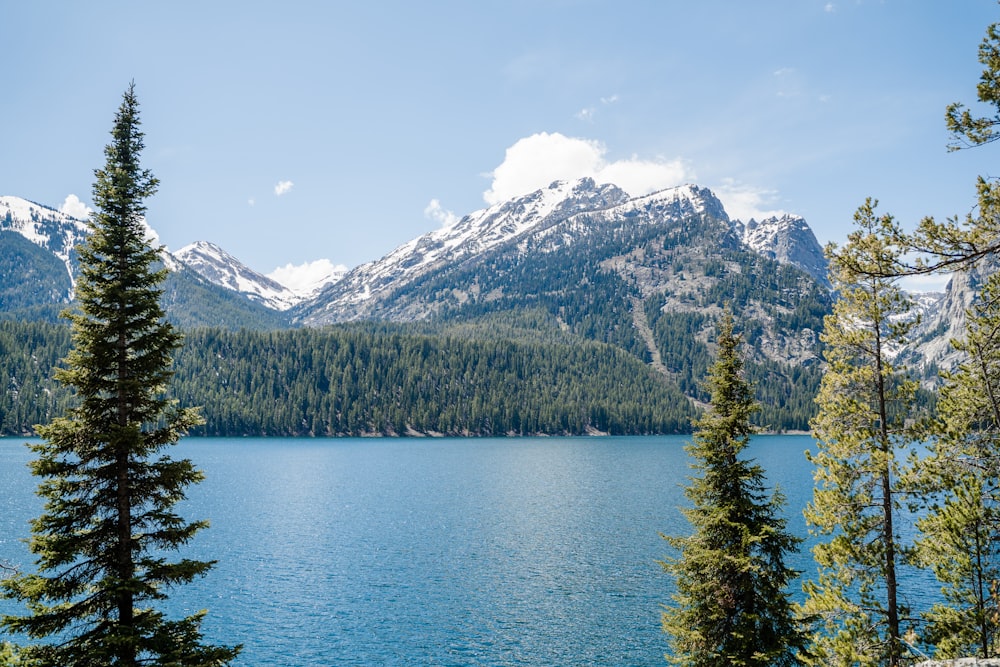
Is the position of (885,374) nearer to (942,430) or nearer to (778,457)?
(942,430)

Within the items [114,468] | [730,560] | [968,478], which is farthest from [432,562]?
[968,478]

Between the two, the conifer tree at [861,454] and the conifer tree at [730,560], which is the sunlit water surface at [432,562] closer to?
the conifer tree at [730,560]

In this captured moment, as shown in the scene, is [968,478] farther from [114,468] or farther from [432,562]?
[432,562]

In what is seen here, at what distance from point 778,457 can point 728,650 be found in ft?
480

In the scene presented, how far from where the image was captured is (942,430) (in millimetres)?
19641

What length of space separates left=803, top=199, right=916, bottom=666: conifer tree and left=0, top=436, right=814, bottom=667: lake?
2037 centimetres

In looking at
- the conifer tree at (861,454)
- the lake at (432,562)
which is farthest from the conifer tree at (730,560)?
the lake at (432,562)

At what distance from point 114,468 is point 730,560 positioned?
21556mm

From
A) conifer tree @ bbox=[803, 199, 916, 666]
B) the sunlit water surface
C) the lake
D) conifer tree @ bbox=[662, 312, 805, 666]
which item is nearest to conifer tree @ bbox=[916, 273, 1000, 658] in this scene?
conifer tree @ bbox=[803, 199, 916, 666]

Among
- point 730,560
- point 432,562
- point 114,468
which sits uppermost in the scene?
point 114,468

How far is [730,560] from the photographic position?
24.7 metres

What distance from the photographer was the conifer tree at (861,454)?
21.5 m

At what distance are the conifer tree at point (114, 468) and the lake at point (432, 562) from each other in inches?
955

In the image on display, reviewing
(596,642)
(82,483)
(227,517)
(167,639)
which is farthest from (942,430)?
(227,517)
